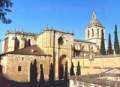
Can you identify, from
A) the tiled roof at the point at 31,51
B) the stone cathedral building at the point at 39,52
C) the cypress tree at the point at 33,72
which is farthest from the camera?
the tiled roof at the point at 31,51

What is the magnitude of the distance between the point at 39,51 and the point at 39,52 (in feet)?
2.34

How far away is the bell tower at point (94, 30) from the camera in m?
81.9

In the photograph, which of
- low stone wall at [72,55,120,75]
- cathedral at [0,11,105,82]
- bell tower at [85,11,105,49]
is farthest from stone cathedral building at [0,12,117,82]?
bell tower at [85,11,105,49]

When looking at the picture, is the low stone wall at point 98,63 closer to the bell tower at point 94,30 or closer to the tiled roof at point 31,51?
the tiled roof at point 31,51

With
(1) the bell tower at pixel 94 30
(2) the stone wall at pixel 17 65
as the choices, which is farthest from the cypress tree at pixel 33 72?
(1) the bell tower at pixel 94 30

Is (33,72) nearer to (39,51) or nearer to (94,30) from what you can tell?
(39,51)

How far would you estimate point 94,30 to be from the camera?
3231 inches

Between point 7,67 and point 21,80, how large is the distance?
3.57 metres

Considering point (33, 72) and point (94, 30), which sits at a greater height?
point (94, 30)

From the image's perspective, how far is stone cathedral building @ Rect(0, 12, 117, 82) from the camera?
5303cm

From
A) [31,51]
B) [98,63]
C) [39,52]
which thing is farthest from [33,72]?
[98,63]

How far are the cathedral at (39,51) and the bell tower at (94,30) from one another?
834 cm

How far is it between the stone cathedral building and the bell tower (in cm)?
848

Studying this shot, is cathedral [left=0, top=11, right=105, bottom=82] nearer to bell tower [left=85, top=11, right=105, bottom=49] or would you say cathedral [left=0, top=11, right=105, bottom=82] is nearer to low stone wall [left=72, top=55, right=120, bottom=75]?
low stone wall [left=72, top=55, right=120, bottom=75]
